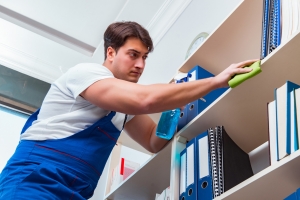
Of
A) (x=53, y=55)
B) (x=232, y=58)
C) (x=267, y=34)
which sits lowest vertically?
(x=267, y=34)

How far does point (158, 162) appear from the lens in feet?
5.18

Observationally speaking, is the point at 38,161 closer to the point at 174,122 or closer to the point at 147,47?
the point at 174,122

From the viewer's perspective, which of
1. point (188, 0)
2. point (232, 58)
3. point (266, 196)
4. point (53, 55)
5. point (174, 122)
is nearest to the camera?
point (266, 196)

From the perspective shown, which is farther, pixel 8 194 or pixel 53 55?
pixel 53 55

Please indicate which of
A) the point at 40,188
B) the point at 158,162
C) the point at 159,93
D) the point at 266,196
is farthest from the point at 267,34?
the point at 40,188

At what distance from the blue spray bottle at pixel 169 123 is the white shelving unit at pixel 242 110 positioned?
1.6 inches

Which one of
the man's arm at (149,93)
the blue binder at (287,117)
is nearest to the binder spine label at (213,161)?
the man's arm at (149,93)

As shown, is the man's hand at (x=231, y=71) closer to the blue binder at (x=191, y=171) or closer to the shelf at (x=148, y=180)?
the blue binder at (x=191, y=171)

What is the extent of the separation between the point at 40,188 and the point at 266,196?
67cm

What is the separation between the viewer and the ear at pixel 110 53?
1.61 meters

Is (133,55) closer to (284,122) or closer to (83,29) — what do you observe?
(284,122)

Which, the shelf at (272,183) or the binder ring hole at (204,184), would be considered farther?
the binder ring hole at (204,184)

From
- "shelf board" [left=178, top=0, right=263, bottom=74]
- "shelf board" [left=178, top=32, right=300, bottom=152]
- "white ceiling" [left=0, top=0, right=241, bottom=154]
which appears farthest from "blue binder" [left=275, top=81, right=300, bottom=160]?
"white ceiling" [left=0, top=0, right=241, bottom=154]

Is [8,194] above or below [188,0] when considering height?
below
